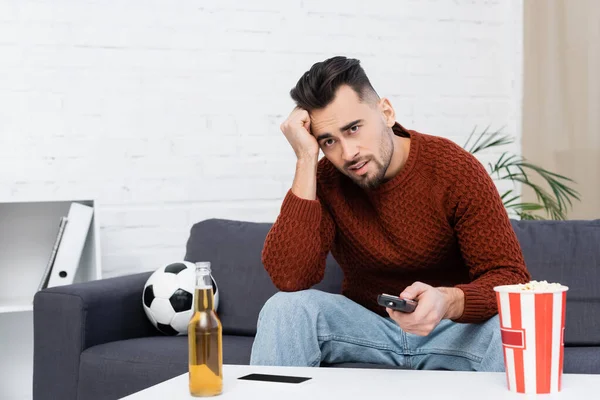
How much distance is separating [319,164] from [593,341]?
93cm

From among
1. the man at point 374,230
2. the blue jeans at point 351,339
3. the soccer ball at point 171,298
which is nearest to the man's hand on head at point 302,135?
the man at point 374,230

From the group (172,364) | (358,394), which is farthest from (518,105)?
(358,394)

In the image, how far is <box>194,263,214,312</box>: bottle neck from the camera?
1.32 metres

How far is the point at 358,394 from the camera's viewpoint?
52.1 inches

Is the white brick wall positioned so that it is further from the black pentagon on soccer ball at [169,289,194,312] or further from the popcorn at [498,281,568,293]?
the popcorn at [498,281,568,293]

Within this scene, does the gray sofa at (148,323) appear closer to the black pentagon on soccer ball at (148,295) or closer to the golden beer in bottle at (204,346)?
the black pentagon on soccer ball at (148,295)

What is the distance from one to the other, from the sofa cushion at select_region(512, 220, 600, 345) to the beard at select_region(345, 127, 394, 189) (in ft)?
2.28

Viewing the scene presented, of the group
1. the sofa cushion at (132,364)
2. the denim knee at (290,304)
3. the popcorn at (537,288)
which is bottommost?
the sofa cushion at (132,364)

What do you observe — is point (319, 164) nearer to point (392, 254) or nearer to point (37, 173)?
point (392, 254)

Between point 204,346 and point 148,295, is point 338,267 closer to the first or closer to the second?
point 148,295

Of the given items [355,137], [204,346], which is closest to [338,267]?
[355,137]

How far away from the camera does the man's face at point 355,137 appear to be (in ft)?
6.44

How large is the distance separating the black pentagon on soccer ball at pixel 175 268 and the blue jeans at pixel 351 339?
0.71 meters

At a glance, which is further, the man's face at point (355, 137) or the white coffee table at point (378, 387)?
the man's face at point (355, 137)
